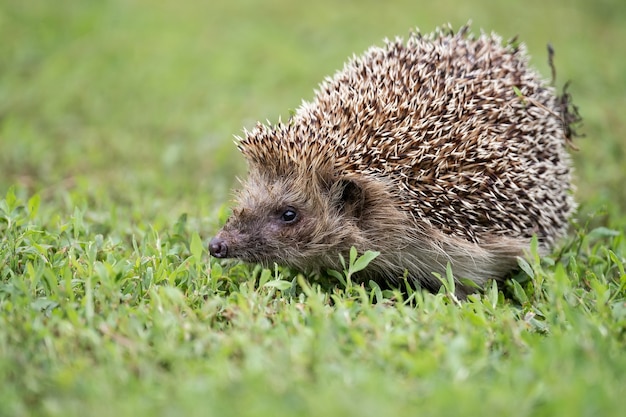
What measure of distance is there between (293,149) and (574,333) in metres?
2.07

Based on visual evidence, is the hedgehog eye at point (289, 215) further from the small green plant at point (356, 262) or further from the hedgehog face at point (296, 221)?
the small green plant at point (356, 262)

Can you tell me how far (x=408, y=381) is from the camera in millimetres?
2875

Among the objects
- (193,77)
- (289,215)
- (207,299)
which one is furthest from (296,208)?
(193,77)

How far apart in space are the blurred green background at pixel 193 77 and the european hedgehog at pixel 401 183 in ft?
3.59

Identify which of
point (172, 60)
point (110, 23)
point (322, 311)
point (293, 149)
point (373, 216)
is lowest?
point (322, 311)

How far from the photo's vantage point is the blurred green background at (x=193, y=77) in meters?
6.68

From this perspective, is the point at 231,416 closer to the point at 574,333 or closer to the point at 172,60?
the point at 574,333

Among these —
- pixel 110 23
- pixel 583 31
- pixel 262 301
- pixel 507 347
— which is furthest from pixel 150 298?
pixel 583 31

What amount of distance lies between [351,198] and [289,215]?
0.42 m

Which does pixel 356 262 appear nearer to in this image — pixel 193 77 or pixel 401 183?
pixel 401 183

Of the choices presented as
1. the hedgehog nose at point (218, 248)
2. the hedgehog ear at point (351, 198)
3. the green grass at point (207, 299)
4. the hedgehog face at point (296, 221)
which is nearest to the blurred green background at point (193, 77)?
the green grass at point (207, 299)

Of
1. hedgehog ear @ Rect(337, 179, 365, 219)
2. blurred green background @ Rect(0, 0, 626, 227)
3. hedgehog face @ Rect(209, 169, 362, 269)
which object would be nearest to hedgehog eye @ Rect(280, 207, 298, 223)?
hedgehog face @ Rect(209, 169, 362, 269)

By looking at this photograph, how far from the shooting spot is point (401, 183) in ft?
14.3

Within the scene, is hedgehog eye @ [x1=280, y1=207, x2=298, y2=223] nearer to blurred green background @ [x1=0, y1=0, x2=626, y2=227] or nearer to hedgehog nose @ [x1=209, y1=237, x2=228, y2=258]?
hedgehog nose @ [x1=209, y1=237, x2=228, y2=258]
